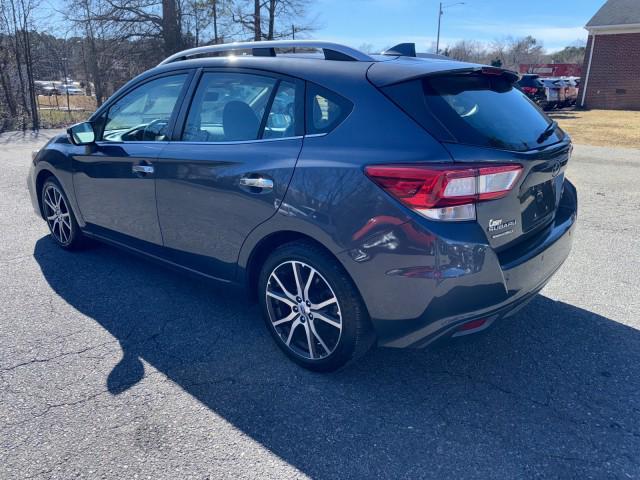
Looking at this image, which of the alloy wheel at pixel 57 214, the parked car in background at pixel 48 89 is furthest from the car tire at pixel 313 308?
the parked car in background at pixel 48 89

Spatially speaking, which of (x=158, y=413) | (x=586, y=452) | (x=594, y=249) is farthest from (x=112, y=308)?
(x=594, y=249)

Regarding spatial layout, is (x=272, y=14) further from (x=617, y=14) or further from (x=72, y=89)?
(x=617, y=14)

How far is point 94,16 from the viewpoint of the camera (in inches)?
859

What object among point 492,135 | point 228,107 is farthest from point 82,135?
point 492,135

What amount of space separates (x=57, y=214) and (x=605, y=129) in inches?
715

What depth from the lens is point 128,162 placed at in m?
3.75

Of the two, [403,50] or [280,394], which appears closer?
[280,394]

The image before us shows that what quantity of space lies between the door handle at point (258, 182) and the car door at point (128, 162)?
0.92 metres

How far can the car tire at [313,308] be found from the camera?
2646mm

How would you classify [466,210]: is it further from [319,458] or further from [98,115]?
[98,115]

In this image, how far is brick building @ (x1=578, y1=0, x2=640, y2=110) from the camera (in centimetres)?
2623

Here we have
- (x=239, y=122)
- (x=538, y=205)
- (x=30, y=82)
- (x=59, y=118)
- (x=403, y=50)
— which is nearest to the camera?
(x=538, y=205)

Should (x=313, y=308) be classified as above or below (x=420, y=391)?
above

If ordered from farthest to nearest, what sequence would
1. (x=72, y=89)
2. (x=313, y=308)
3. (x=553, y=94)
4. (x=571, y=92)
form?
(x=72, y=89), (x=571, y=92), (x=553, y=94), (x=313, y=308)
